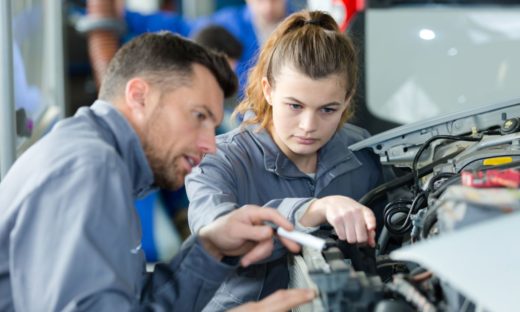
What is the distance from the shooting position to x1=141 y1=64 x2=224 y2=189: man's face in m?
1.60

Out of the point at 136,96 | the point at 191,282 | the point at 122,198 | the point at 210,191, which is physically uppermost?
the point at 136,96

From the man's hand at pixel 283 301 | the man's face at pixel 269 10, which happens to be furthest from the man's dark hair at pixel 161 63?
the man's face at pixel 269 10

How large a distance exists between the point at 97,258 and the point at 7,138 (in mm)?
1288

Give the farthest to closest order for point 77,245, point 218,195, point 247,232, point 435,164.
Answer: point 435,164, point 218,195, point 247,232, point 77,245

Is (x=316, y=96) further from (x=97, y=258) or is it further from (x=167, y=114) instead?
(x=97, y=258)

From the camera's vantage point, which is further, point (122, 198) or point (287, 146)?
point (287, 146)

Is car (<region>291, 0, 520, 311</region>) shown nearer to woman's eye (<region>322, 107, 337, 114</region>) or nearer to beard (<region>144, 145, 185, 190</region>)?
woman's eye (<region>322, 107, 337, 114</region>)

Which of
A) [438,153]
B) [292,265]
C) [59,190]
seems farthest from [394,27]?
[59,190]

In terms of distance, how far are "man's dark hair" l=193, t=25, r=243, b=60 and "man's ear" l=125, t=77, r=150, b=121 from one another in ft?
8.24

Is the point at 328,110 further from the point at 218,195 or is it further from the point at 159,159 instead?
the point at 159,159

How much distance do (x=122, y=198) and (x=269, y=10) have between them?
2974mm

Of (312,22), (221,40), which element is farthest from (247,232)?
(221,40)

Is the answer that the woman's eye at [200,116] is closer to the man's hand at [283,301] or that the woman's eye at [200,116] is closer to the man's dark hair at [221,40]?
the man's hand at [283,301]

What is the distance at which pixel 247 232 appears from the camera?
159cm
